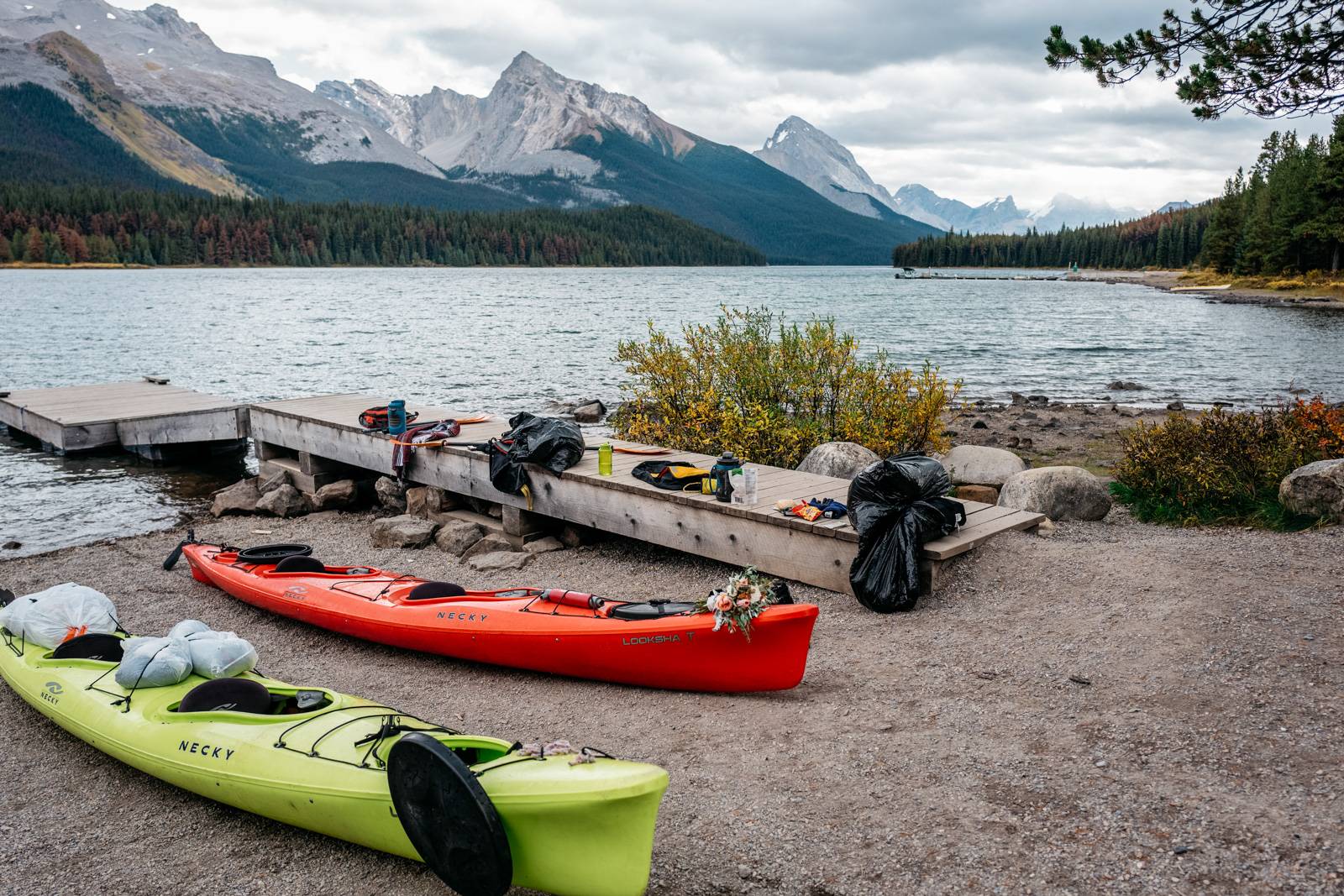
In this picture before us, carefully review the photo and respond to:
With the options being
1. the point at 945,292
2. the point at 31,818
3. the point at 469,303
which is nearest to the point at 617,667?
the point at 31,818

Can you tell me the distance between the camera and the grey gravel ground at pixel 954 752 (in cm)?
428

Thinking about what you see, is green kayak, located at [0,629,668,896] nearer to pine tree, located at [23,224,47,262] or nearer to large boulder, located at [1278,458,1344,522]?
large boulder, located at [1278,458,1344,522]

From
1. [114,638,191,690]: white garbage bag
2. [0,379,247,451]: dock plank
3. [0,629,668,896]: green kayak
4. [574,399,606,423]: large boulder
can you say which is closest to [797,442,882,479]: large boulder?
[0,629,668,896]: green kayak

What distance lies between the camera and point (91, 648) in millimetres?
6770

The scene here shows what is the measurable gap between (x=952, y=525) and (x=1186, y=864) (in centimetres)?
426

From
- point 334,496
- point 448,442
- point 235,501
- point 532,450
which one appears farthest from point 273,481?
point 532,450

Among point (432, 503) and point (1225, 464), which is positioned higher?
point (1225, 464)

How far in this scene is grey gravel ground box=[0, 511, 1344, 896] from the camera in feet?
14.0

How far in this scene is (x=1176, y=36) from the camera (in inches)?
355

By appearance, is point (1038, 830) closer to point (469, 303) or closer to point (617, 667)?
point (617, 667)

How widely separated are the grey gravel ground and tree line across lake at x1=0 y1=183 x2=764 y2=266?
5718 inches

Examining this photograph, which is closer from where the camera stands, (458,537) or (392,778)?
(392,778)

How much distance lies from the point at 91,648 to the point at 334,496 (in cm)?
711

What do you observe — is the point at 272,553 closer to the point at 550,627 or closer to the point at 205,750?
the point at 550,627
